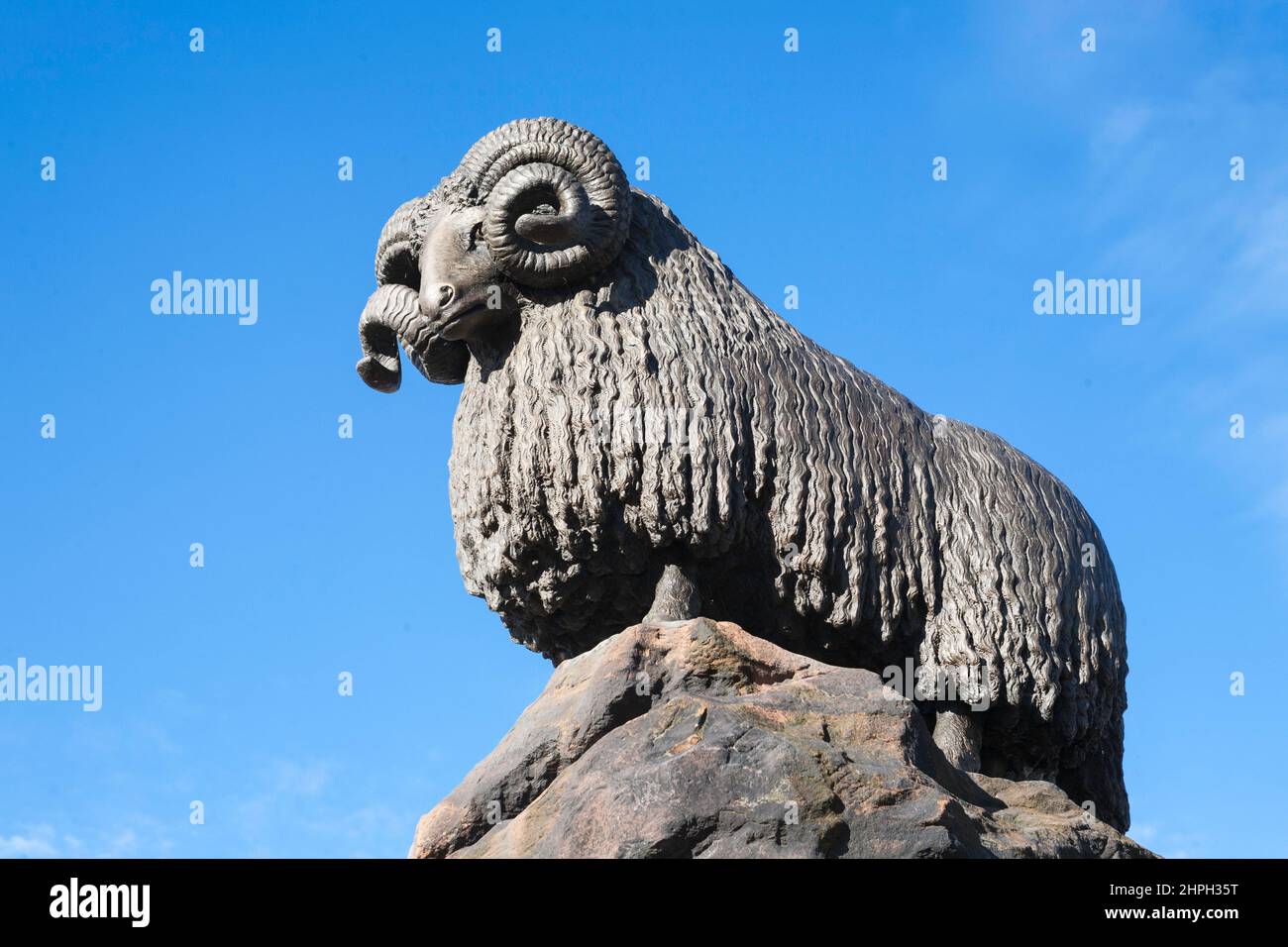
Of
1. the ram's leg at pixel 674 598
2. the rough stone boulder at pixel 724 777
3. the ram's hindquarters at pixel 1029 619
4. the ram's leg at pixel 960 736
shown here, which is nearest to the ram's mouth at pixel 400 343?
the ram's leg at pixel 674 598

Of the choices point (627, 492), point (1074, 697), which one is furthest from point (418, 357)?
point (1074, 697)

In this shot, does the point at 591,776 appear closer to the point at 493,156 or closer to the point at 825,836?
the point at 825,836

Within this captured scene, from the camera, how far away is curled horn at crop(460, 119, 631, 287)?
918 cm

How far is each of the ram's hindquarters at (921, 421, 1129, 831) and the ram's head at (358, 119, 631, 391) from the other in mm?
2370

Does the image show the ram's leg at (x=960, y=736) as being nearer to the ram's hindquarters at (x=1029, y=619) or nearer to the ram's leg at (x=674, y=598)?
the ram's hindquarters at (x=1029, y=619)

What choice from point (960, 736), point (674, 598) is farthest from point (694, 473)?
point (960, 736)

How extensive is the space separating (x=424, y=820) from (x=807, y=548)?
2.59m

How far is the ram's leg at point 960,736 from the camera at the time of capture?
920 cm

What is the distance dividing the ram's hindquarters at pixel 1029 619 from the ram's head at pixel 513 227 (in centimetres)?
237

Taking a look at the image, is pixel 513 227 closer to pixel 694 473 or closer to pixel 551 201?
pixel 551 201

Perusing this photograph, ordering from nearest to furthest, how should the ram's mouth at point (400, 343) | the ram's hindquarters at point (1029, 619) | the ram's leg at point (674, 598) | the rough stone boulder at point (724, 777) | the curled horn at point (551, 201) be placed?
the rough stone boulder at point (724, 777)
the ram's leg at point (674, 598)
the curled horn at point (551, 201)
the ram's hindquarters at point (1029, 619)
the ram's mouth at point (400, 343)

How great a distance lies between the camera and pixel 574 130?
944 centimetres

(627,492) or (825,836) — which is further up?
(627,492)
